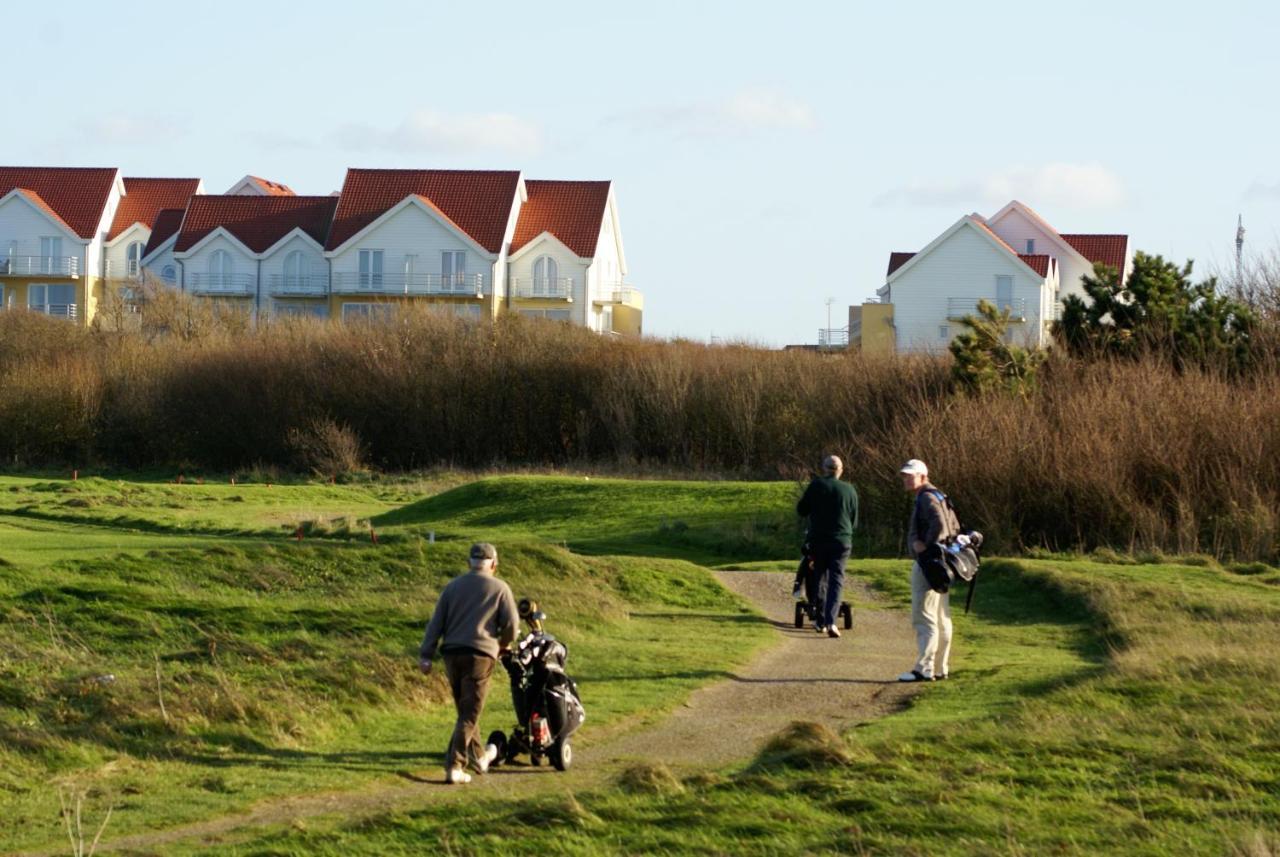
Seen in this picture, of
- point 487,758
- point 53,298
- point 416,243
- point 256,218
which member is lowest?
point 487,758

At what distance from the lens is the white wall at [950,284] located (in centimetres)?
8344

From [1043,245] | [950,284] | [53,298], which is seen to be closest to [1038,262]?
[950,284]

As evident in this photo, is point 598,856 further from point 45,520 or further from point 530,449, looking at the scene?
point 530,449

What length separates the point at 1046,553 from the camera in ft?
103

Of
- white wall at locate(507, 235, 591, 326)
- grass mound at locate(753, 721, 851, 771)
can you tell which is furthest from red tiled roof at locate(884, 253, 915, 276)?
grass mound at locate(753, 721, 851, 771)

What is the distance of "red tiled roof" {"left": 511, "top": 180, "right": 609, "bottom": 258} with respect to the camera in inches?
3418

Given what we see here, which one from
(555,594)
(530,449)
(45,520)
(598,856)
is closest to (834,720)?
(598,856)

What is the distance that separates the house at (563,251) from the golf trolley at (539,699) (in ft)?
235

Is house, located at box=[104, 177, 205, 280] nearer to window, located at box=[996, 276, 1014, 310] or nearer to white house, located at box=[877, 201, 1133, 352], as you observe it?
white house, located at box=[877, 201, 1133, 352]

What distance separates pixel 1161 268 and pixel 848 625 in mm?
23769

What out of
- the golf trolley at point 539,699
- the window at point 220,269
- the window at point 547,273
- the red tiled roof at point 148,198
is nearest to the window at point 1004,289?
the window at point 547,273

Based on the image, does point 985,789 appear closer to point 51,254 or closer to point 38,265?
point 51,254

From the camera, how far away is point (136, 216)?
313 ft

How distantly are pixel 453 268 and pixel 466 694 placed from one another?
7317 centimetres
